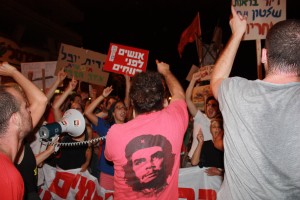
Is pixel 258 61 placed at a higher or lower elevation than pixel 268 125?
higher

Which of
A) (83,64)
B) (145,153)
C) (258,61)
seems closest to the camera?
(145,153)

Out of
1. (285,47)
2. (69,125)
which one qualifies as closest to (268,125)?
(285,47)

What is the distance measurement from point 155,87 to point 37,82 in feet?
18.6

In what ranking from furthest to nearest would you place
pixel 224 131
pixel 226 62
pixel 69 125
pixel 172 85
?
pixel 69 125
pixel 172 85
pixel 226 62
pixel 224 131

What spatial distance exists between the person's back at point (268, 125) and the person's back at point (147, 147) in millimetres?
620

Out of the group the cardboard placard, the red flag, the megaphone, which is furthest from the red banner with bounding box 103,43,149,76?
the megaphone

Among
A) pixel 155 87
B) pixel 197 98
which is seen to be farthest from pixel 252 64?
pixel 155 87

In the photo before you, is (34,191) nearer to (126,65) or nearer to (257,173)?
(257,173)

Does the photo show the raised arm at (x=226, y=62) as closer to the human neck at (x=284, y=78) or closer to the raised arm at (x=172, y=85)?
the human neck at (x=284, y=78)

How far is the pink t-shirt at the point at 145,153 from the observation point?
2273 mm

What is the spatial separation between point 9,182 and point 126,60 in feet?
16.1

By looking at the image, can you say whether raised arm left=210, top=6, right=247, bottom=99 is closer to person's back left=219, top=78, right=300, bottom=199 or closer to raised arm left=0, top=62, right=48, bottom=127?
person's back left=219, top=78, right=300, bottom=199

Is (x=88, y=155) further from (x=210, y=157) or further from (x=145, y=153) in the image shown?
(x=145, y=153)

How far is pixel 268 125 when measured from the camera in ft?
5.13
